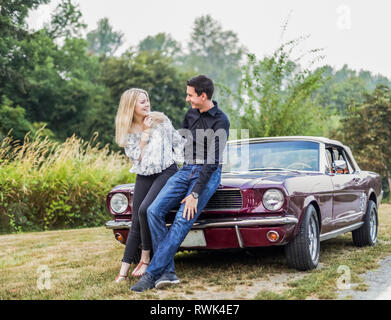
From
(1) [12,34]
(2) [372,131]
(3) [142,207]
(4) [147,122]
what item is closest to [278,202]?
(3) [142,207]

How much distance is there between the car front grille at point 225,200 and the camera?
4.98 meters

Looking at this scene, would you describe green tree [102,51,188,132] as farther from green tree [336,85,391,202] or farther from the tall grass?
the tall grass

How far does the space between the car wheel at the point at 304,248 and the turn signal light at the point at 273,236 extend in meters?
0.33

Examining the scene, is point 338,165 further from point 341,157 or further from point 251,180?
point 251,180

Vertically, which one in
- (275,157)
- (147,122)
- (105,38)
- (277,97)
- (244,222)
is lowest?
(244,222)

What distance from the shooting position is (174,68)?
39.2 metres

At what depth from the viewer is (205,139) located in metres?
4.89

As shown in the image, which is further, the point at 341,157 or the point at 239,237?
the point at 341,157

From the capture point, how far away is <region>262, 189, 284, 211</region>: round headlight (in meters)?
4.87

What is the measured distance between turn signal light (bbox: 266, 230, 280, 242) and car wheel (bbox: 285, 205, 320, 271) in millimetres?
334

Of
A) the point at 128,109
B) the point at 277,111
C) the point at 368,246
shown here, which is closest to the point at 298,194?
the point at 128,109

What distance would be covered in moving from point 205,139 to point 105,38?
75553 mm
